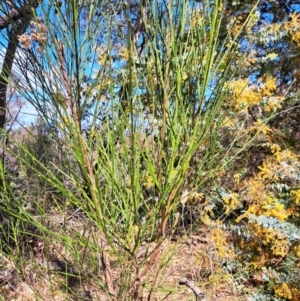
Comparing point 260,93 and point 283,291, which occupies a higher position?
point 260,93

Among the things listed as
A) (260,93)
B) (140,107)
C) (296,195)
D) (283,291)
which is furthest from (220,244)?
(140,107)

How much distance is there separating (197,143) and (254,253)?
3532mm

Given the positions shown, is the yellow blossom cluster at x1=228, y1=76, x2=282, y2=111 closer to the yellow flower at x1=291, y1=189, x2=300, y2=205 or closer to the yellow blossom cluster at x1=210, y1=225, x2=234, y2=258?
the yellow flower at x1=291, y1=189, x2=300, y2=205

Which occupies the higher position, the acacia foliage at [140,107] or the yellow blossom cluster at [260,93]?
the yellow blossom cluster at [260,93]

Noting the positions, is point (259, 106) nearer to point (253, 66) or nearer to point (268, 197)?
point (253, 66)

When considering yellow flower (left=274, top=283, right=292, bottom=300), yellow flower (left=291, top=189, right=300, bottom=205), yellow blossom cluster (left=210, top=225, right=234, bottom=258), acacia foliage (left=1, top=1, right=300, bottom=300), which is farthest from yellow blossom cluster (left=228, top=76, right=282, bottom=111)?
acacia foliage (left=1, top=1, right=300, bottom=300)

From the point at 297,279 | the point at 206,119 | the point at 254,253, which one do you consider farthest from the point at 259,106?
the point at 206,119

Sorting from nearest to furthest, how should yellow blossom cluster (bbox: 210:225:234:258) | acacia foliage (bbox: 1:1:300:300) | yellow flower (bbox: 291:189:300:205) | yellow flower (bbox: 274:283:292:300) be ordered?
acacia foliage (bbox: 1:1:300:300), yellow flower (bbox: 274:283:292:300), yellow flower (bbox: 291:189:300:205), yellow blossom cluster (bbox: 210:225:234:258)

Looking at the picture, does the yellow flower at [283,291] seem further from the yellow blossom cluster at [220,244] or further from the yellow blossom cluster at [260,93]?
the yellow blossom cluster at [260,93]

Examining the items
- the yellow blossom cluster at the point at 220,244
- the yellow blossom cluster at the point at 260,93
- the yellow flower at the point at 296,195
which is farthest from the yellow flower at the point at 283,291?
the yellow blossom cluster at the point at 260,93

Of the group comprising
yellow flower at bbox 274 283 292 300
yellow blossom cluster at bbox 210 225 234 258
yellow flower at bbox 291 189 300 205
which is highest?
yellow flower at bbox 291 189 300 205

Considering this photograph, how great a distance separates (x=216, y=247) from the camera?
4148mm

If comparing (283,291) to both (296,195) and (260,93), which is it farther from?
(260,93)

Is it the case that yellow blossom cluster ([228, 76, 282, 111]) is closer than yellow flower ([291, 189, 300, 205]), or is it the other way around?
yellow flower ([291, 189, 300, 205])
